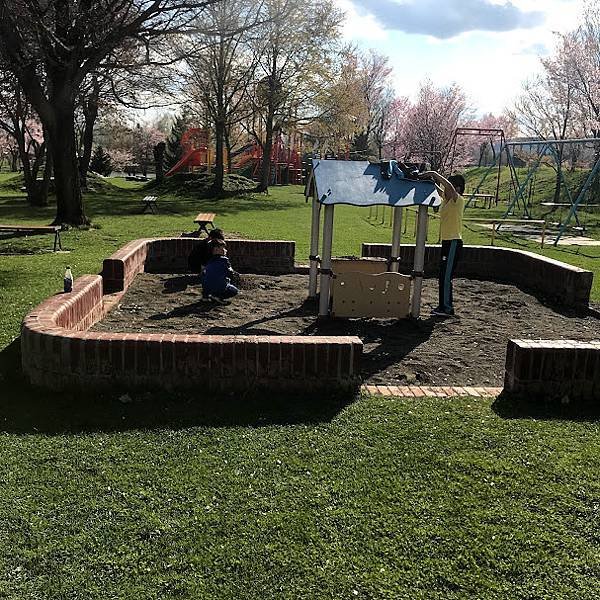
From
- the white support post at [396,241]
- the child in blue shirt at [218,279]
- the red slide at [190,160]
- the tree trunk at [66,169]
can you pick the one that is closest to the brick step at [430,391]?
the child in blue shirt at [218,279]

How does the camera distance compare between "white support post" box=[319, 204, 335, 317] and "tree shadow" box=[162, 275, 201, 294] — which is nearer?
"white support post" box=[319, 204, 335, 317]

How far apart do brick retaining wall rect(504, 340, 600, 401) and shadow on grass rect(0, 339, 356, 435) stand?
46.2 inches

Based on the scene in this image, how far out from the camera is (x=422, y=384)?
4867mm

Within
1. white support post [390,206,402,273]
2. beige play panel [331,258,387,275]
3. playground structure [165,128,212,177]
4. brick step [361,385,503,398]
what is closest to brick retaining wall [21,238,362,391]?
brick step [361,385,503,398]

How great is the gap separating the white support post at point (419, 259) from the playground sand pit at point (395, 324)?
0.18m

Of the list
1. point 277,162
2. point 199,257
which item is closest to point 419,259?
point 199,257

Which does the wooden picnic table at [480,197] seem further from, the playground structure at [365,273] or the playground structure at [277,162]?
the playground structure at [277,162]

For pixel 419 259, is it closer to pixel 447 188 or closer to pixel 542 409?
pixel 447 188

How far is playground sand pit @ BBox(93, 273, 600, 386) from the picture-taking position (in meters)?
5.29

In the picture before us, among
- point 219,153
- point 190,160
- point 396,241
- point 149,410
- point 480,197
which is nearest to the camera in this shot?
point 149,410

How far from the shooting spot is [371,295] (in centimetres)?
678

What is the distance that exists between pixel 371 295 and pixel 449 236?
1.22 m

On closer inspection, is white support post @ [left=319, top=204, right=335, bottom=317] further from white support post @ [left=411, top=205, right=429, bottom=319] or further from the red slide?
the red slide

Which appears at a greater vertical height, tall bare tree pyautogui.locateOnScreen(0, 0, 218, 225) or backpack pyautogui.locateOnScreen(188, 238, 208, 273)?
tall bare tree pyautogui.locateOnScreen(0, 0, 218, 225)
